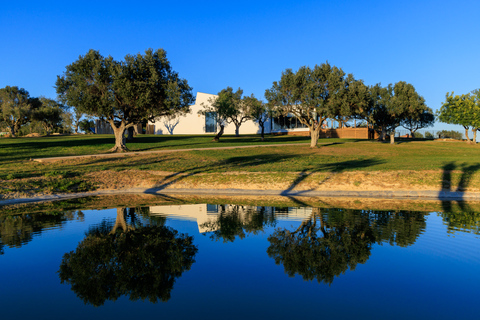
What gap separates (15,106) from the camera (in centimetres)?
6762

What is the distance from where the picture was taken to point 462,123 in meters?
62.9

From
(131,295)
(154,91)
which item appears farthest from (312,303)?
(154,91)

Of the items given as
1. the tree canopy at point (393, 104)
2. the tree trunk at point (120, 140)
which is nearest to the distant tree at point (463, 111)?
the tree canopy at point (393, 104)

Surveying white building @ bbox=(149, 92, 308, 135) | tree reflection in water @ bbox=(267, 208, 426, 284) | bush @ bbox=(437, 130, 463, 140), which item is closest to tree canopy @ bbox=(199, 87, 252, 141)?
white building @ bbox=(149, 92, 308, 135)

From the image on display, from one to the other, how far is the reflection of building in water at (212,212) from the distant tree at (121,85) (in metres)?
20.7

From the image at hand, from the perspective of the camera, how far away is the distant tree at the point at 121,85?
3309 cm

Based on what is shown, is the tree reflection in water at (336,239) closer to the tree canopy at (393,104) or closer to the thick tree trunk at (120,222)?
the thick tree trunk at (120,222)

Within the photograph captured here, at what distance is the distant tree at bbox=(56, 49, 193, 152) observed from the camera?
33.1 meters

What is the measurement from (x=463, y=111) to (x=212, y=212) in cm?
6418

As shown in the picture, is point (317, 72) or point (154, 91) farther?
point (317, 72)

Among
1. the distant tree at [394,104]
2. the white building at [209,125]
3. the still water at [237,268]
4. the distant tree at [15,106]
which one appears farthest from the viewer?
the white building at [209,125]

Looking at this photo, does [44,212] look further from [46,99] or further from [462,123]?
[46,99]

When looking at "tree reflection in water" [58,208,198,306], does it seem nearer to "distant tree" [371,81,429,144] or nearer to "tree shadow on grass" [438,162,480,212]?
"tree shadow on grass" [438,162,480,212]

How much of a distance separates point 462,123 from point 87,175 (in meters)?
62.1
